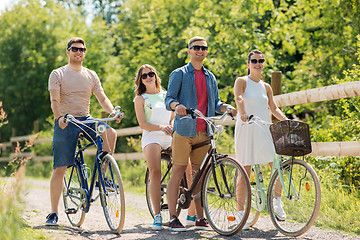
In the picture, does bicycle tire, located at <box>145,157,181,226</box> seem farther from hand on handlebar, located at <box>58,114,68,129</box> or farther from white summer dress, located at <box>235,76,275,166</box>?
hand on handlebar, located at <box>58,114,68,129</box>

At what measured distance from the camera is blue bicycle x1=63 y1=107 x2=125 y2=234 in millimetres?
5078

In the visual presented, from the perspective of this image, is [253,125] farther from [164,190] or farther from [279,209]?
[164,190]

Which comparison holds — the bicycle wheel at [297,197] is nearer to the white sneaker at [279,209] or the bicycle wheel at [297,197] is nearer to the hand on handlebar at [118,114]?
the white sneaker at [279,209]

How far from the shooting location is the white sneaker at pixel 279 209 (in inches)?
195

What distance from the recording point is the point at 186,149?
17.3 ft

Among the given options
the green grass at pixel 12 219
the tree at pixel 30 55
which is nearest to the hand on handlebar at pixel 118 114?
the green grass at pixel 12 219

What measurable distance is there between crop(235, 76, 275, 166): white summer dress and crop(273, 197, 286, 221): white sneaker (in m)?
0.53

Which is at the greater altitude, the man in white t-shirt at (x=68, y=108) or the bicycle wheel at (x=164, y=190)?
the man in white t-shirt at (x=68, y=108)

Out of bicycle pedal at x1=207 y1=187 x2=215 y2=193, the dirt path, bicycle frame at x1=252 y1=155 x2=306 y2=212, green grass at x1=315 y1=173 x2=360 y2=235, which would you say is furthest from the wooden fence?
bicycle pedal at x1=207 y1=187 x2=215 y2=193

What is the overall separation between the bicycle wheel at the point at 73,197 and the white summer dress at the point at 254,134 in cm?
174

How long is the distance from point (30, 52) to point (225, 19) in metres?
10.9

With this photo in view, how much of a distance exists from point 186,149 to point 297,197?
117 centimetres

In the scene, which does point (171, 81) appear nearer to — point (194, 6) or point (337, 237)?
point (337, 237)

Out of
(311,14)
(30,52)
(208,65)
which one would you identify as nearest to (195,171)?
(208,65)
